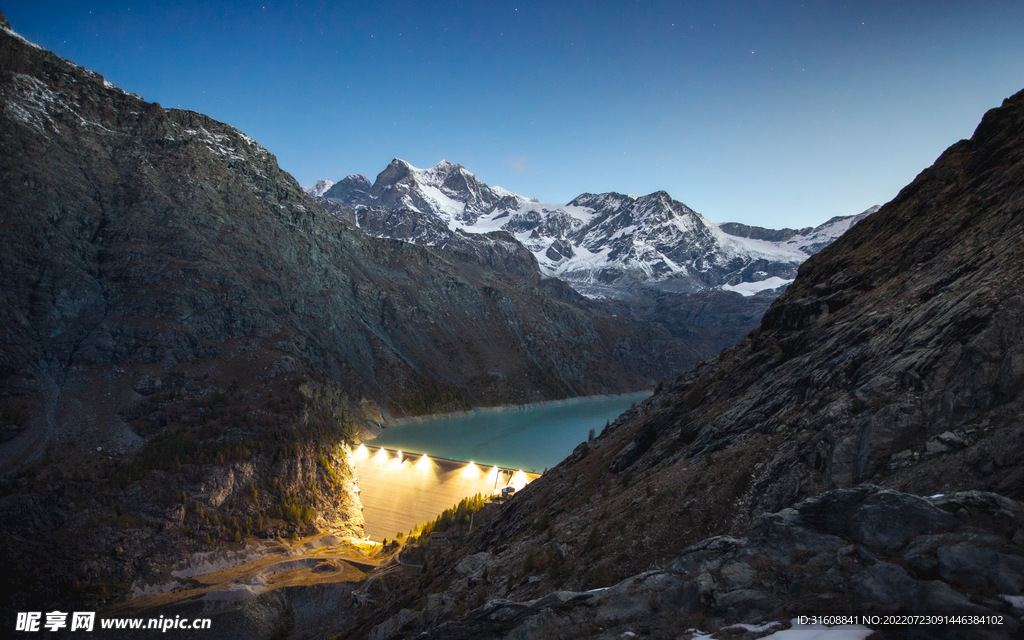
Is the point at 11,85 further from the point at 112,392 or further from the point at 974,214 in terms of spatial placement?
the point at 974,214

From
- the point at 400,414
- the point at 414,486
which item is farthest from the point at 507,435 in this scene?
the point at 414,486

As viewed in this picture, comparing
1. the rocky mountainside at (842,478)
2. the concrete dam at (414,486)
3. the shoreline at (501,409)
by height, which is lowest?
the concrete dam at (414,486)

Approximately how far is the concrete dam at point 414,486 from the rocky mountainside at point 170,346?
4010 mm

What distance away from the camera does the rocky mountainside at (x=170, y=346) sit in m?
53.4

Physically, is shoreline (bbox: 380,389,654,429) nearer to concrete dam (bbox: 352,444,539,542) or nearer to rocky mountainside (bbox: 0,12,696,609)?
rocky mountainside (bbox: 0,12,696,609)

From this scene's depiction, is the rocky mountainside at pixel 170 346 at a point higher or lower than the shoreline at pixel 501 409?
higher

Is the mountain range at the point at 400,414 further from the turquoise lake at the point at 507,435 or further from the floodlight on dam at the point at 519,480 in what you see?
the floodlight on dam at the point at 519,480

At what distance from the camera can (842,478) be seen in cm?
1252

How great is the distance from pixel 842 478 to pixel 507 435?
327ft

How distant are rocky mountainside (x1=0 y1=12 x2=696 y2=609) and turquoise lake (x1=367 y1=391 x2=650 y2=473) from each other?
8153 millimetres

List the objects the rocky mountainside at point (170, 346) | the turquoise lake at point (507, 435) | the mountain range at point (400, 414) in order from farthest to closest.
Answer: the turquoise lake at point (507, 435) < the rocky mountainside at point (170, 346) < the mountain range at point (400, 414)

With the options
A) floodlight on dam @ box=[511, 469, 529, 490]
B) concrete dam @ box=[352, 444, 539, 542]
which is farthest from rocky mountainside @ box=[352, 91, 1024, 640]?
floodlight on dam @ box=[511, 469, 529, 490]

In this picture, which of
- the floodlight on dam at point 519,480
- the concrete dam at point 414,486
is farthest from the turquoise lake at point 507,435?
the floodlight on dam at point 519,480

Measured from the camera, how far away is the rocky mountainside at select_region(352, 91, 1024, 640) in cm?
841
